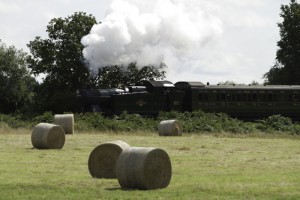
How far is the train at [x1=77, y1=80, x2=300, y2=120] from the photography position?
45438 millimetres

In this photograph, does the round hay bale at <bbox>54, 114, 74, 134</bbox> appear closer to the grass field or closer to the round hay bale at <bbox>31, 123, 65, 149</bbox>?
the grass field

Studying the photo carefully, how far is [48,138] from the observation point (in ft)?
86.4

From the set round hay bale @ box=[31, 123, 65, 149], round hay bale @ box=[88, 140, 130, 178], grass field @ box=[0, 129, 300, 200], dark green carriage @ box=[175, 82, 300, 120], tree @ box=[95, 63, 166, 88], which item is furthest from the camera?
tree @ box=[95, 63, 166, 88]

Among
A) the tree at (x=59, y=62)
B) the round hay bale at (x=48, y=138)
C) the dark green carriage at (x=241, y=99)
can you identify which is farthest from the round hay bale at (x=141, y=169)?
the tree at (x=59, y=62)

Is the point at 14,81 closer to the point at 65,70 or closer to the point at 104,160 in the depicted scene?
the point at 65,70

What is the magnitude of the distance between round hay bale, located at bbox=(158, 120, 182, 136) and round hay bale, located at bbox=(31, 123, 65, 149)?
34.6 ft

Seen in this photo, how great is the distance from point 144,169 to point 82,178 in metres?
2.55

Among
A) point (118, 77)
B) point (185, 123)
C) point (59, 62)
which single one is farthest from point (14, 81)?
point (185, 123)

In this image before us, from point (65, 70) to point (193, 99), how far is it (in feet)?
85.6

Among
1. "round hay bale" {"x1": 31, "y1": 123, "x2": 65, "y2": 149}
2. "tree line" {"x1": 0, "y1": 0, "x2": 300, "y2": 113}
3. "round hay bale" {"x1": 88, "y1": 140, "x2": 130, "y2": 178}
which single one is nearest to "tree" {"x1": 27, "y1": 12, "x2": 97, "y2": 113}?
"tree line" {"x1": 0, "y1": 0, "x2": 300, "y2": 113}

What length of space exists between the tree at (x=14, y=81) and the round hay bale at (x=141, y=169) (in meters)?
60.7

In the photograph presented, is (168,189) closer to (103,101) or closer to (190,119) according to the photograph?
(190,119)

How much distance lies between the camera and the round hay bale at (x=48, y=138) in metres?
26.3

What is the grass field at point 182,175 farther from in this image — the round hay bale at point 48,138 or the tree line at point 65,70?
the tree line at point 65,70
